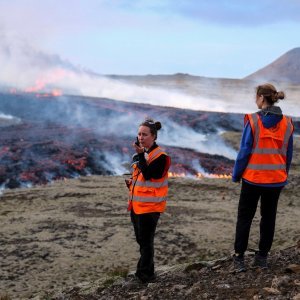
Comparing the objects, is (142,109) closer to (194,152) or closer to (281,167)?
(194,152)

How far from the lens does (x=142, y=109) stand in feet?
96.9

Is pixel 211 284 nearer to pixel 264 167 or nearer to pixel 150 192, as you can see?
pixel 150 192

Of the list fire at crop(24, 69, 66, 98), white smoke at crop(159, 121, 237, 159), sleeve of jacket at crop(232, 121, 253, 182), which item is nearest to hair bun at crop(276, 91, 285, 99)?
sleeve of jacket at crop(232, 121, 253, 182)

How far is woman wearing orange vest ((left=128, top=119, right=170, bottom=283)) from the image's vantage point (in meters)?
5.35

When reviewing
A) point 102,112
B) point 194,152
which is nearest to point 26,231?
point 194,152

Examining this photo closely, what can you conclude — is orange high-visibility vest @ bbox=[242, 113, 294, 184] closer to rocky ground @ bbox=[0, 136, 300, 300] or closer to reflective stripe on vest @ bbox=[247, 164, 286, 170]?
reflective stripe on vest @ bbox=[247, 164, 286, 170]

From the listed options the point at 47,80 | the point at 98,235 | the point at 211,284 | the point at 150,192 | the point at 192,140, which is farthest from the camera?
the point at 47,80

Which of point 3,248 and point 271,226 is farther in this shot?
point 3,248

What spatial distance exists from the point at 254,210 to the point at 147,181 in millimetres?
1217

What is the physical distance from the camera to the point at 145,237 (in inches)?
220

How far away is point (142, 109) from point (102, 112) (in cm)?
277

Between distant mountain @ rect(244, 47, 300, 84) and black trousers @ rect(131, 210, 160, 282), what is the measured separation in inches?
2477

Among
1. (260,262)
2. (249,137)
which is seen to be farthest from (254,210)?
(249,137)

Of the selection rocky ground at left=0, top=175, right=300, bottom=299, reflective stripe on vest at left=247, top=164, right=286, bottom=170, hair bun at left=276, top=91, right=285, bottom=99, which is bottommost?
rocky ground at left=0, top=175, right=300, bottom=299
